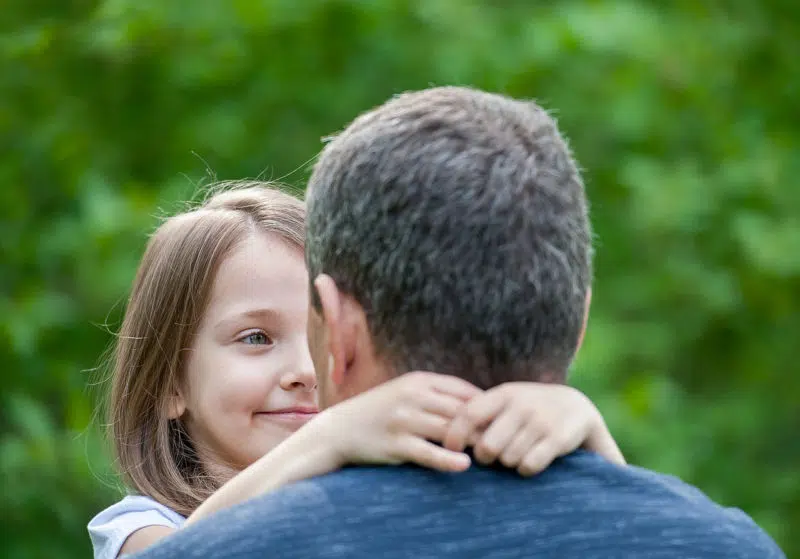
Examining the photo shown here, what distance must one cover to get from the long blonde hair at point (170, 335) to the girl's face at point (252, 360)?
0.16 ft

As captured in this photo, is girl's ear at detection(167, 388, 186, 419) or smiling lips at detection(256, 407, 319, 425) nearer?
smiling lips at detection(256, 407, 319, 425)

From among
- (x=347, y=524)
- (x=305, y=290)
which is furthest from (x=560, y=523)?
(x=305, y=290)

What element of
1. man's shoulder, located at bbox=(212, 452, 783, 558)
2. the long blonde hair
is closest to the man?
man's shoulder, located at bbox=(212, 452, 783, 558)

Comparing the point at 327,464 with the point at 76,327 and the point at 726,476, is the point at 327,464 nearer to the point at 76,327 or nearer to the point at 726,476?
the point at 76,327

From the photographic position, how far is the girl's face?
2.65 m

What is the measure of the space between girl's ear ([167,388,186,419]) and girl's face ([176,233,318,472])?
0.16ft

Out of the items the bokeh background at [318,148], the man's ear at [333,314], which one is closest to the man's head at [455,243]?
the man's ear at [333,314]

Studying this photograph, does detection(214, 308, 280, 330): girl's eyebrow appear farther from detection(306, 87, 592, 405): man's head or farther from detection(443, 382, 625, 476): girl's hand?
detection(443, 382, 625, 476): girl's hand

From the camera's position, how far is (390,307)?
5.48 ft

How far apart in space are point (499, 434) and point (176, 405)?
139 cm

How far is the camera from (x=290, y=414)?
2660 millimetres

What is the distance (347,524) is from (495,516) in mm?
192

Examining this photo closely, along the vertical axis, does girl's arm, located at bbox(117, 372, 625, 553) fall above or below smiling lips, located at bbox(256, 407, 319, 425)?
above

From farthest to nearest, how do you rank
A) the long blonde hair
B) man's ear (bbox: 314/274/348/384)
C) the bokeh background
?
the bokeh background → the long blonde hair → man's ear (bbox: 314/274/348/384)
